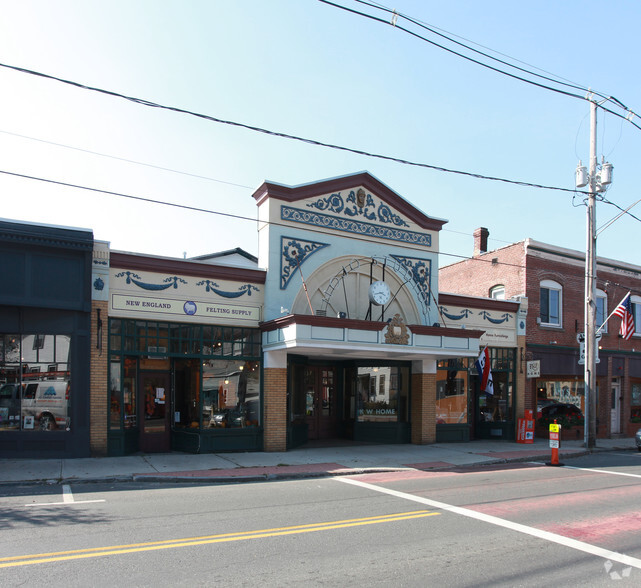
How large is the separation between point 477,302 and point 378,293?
4.91 meters

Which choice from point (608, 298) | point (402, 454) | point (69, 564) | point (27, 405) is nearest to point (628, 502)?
point (402, 454)

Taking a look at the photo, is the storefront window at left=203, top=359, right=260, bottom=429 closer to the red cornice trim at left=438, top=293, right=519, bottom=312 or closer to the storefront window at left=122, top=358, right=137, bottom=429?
the storefront window at left=122, top=358, right=137, bottom=429

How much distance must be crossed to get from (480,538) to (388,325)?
29.1ft

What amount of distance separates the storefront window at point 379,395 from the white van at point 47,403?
29.9ft

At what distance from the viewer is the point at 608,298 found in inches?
1011

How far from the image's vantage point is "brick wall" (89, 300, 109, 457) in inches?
569

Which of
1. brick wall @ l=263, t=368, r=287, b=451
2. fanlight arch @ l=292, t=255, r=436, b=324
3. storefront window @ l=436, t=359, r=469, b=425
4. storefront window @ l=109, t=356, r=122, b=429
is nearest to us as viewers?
storefront window @ l=109, t=356, r=122, b=429

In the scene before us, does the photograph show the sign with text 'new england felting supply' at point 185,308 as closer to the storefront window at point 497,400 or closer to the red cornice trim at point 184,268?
the red cornice trim at point 184,268

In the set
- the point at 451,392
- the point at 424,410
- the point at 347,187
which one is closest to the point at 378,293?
the point at 347,187

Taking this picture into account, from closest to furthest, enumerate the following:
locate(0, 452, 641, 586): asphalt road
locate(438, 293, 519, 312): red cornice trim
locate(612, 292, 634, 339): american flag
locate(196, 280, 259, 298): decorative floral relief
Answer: locate(0, 452, 641, 586): asphalt road, locate(196, 280, 259, 298): decorative floral relief, locate(438, 293, 519, 312): red cornice trim, locate(612, 292, 634, 339): american flag

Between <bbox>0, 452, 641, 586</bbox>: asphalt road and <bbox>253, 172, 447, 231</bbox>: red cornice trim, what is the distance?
834 centimetres

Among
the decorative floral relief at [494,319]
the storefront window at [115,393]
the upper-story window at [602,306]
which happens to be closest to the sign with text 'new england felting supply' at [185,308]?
the storefront window at [115,393]

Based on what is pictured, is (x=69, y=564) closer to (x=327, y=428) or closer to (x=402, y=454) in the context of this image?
(x=402, y=454)

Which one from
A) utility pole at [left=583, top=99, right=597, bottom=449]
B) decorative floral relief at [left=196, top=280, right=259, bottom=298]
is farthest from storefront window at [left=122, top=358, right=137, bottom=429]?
utility pole at [left=583, top=99, right=597, bottom=449]
